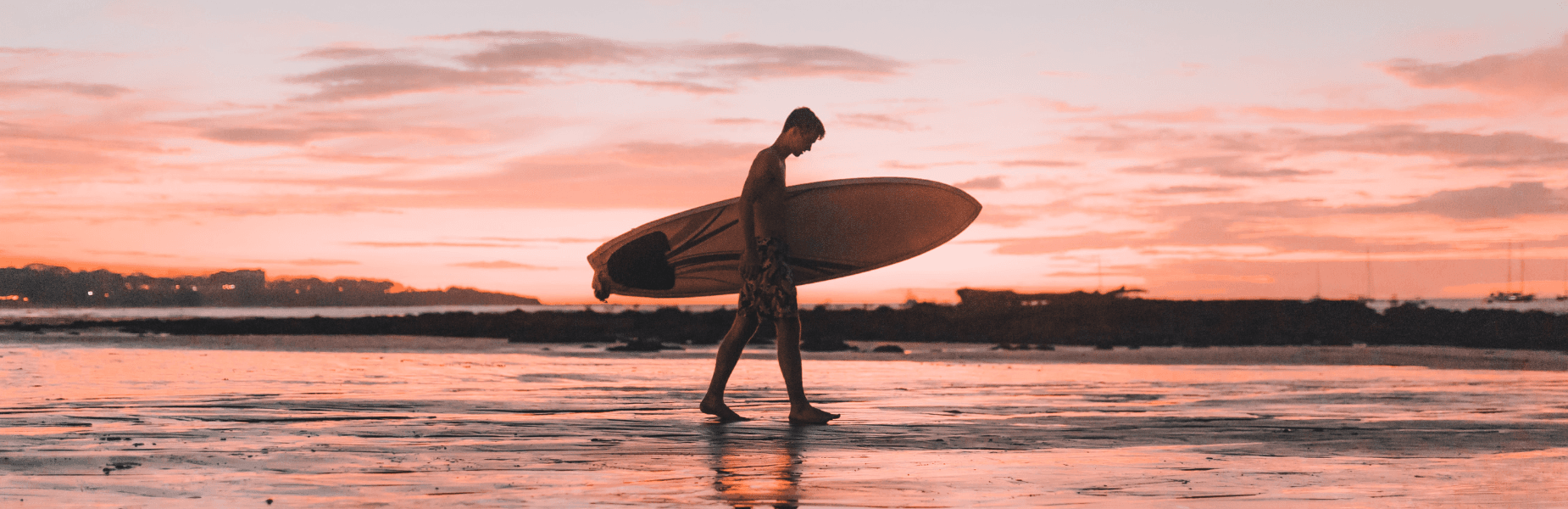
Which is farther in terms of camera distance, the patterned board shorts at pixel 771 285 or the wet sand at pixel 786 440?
the patterned board shorts at pixel 771 285

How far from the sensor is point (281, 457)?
4891mm

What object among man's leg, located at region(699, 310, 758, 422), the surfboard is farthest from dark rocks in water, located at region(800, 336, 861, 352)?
man's leg, located at region(699, 310, 758, 422)

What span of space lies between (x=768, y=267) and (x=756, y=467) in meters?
2.30

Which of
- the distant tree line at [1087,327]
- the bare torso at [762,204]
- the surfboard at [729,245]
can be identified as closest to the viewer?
the bare torso at [762,204]

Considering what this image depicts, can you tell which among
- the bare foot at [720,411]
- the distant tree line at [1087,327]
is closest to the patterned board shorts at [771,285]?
the bare foot at [720,411]

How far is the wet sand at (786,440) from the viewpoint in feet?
13.1

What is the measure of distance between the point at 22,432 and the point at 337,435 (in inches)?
56.3

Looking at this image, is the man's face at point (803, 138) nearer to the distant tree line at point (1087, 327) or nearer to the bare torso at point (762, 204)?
the bare torso at point (762, 204)

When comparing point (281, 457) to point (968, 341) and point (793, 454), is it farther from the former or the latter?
point (968, 341)

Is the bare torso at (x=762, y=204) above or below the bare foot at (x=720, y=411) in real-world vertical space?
above

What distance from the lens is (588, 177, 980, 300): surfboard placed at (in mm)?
8500

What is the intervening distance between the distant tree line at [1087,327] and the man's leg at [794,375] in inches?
429

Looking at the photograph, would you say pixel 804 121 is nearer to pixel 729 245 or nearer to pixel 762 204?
pixel 762 204

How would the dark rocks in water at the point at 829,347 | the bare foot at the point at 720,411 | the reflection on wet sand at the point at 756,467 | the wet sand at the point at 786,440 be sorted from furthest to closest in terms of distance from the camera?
the dark rocks in water at the point at 829,347, the bare foot at the point at 720,411, the wet sand at the point at 786,440, the reflection on wet sand at the point at 756,467
